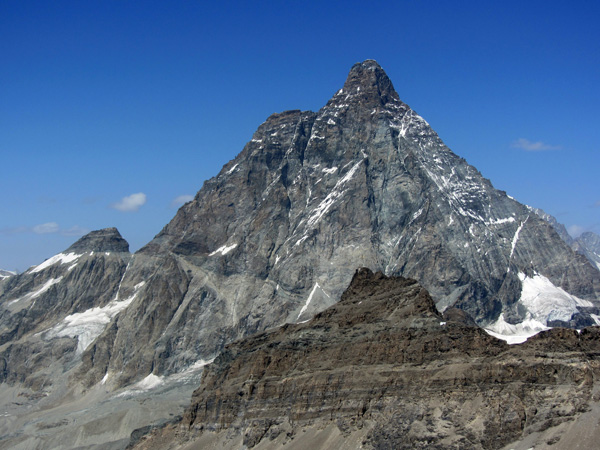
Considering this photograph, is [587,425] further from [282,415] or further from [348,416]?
[282,415]

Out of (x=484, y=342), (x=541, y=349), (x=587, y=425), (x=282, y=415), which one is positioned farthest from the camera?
(x=282, y=415)

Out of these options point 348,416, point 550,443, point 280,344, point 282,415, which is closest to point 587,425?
point 550,443

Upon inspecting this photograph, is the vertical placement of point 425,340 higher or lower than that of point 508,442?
higher

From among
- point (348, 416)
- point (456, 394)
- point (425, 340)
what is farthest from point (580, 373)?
point (348, 416)

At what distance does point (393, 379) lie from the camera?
121 meters

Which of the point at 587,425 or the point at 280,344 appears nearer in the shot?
the point at 587,425

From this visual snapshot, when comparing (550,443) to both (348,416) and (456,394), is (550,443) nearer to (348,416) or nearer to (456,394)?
(456,394)

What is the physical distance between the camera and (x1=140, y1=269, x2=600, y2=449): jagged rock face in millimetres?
102375

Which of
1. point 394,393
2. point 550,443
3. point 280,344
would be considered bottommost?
point 550,443

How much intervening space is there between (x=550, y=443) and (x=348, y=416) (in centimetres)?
3600

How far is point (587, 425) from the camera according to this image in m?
94.2

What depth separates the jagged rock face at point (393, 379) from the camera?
102375mm

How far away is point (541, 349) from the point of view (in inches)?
4301

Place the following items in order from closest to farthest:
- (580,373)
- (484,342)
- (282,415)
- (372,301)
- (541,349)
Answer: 1. (580,373)
2. (541,349)
3. (484,342)
4. (282,415)
5. (372,301)
